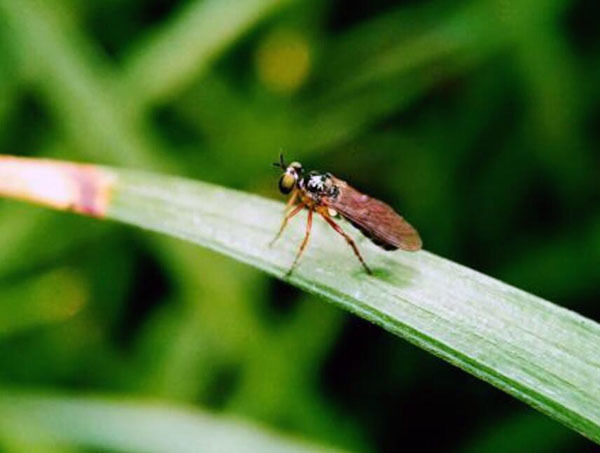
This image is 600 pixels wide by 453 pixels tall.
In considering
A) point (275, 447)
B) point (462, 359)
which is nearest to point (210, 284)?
point (275, 447)

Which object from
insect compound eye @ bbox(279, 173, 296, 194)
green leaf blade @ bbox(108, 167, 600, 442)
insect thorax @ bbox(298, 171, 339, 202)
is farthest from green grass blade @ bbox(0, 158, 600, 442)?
insect compound eye @ bbox(279, 173, 296, 194)

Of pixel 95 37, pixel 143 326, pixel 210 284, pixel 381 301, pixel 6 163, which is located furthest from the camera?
pixel 95 37

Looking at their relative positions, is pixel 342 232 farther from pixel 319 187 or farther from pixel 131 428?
pixel 131 428

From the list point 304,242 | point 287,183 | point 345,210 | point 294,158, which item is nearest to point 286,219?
point 304,242

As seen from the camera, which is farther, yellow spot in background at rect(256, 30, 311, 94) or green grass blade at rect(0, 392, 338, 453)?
yellow spot in background at rect(256, 30, 311, 94)

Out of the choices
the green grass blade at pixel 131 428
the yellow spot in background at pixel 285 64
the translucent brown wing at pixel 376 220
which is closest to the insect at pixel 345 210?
the translucent brown wing at pixel 376 220

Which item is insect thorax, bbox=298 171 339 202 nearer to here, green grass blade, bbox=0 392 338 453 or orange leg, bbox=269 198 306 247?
orange leg, bbox=269 198 306 247

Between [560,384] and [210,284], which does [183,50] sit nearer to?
[210,284]
